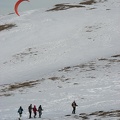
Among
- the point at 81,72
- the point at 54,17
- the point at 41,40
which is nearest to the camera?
the point at 81,72

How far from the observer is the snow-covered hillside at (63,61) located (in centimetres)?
3528

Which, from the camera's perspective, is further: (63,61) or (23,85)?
(63,61)

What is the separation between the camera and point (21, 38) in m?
75.8

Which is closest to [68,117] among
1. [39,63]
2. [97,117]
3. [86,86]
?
[97,117]

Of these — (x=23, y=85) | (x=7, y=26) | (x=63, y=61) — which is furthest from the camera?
(x=7, y=26)

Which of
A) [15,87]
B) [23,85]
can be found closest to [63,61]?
[23,85]

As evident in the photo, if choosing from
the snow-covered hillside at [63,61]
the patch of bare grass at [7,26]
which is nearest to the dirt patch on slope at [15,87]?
the snow-covered hillside at [63,61]

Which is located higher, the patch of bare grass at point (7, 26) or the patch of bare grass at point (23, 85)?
the patch of bare grass at point (7, 26)

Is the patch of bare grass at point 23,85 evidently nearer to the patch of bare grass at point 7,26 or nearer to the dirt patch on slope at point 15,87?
the dirt patch on slope at point 15,87

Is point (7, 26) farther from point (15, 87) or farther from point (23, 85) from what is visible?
point (15, 87)

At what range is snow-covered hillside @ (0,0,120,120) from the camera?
35281 mm

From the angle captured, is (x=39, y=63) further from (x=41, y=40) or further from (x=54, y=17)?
(x=54, y=17)

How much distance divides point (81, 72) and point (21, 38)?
94.7 ft

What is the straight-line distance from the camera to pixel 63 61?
59.4 metres
